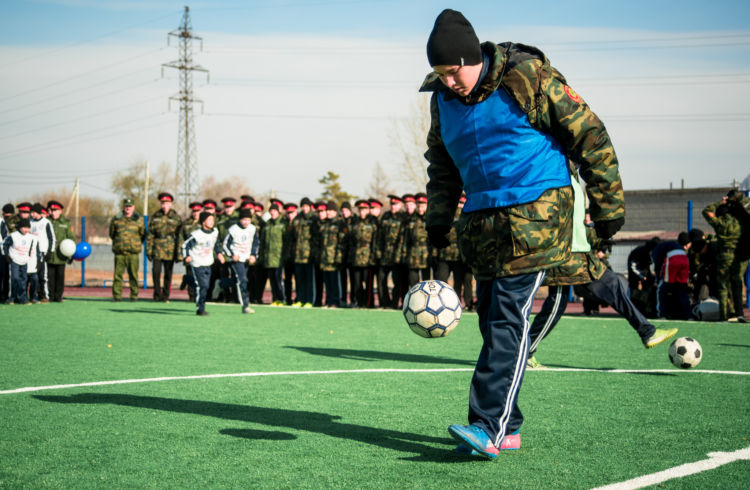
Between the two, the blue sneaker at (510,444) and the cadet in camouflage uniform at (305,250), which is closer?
the blue sneaker at (510,444)

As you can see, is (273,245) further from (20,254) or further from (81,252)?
(81,252)

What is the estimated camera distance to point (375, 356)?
8797mm

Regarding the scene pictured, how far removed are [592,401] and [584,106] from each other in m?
2.53

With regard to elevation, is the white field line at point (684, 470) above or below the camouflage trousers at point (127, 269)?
below

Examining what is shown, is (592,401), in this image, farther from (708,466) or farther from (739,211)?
(739,211)

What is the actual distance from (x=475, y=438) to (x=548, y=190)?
4.18 ft

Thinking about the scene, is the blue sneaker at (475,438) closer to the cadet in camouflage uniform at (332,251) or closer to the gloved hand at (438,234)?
the gloved hand at (438,234)

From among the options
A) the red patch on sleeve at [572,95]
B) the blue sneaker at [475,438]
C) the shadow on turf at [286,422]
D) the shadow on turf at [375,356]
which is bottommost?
the shadow on turf at [375,356]

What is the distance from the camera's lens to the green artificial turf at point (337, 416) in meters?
3.79

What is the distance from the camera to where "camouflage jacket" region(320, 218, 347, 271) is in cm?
1833

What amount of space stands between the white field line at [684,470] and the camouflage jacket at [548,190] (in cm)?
109

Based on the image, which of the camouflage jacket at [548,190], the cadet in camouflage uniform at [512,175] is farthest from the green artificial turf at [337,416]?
the camouflage jacket at [548,190]

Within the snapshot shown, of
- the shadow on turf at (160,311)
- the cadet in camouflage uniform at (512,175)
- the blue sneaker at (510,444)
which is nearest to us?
the cadet in camouflage uniform at (512,175)

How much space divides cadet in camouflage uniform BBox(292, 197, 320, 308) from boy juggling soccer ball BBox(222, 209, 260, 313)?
262cm
